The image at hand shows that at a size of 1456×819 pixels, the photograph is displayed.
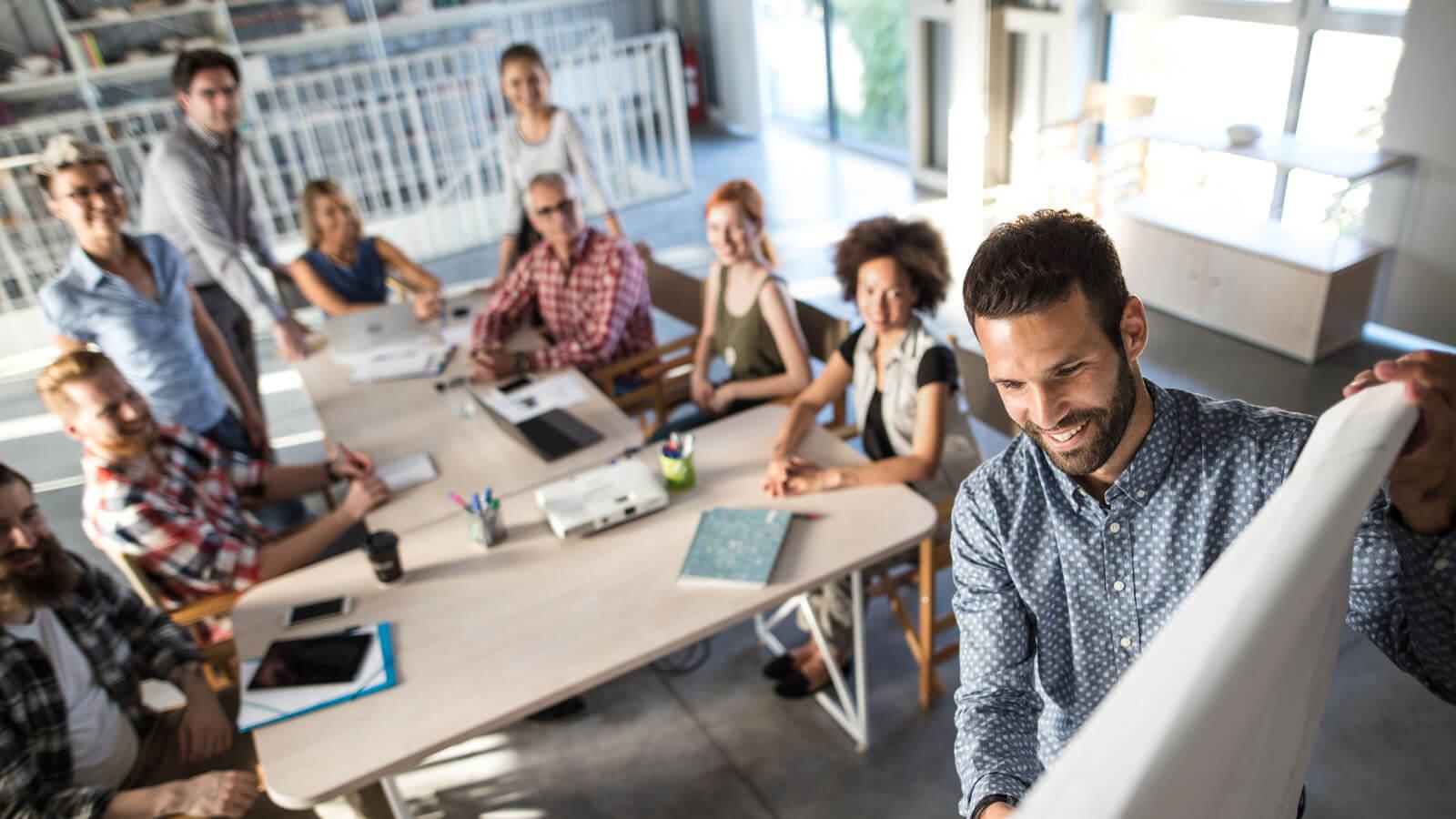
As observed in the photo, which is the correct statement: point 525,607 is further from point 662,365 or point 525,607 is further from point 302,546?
point 662,365

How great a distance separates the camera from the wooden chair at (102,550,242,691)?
2385mm

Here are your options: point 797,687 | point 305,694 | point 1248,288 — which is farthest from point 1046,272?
point 1248,288

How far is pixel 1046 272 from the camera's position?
1127 millimetres

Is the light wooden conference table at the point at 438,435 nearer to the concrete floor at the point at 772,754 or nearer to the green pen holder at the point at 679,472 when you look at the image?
the green pen holder at the point at 679,472

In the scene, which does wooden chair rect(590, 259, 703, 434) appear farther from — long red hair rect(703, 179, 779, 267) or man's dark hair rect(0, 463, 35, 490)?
man's dark hair rect(0, 463, 35, 490)

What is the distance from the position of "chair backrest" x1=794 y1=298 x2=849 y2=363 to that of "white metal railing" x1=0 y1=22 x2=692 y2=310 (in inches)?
139

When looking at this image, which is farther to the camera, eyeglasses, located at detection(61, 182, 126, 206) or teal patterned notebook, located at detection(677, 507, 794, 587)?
eyeglasses, located at detection(61, 182, 126, 206)

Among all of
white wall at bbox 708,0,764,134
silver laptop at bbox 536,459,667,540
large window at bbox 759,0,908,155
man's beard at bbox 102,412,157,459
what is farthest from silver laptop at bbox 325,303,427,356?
white wall at bbox 708,0,764,134

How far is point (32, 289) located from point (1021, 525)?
23.4 ft

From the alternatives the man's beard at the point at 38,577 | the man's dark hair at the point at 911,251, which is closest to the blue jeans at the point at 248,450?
the man's beard at the point at 38,577

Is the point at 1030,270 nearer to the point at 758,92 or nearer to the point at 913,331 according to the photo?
the point at 913,331

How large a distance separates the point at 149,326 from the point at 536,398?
1284 mm

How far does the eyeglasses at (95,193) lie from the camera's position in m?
2.93

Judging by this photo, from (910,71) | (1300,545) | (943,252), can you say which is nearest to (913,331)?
(943,252)
